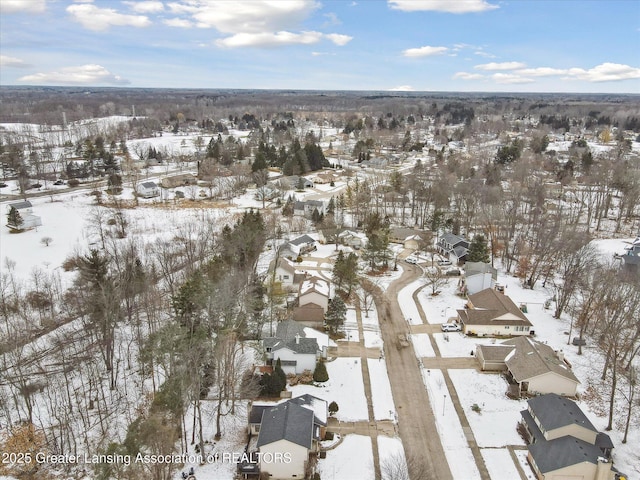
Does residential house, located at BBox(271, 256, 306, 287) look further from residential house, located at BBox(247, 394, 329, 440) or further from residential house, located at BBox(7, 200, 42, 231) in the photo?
residential house, located at BBox(7, 200, 42, 231)

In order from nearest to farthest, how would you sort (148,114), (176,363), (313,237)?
(176,363) → (313,237) → (148,114)

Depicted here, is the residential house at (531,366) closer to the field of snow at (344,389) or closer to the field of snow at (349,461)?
the field of snow at (344,389)

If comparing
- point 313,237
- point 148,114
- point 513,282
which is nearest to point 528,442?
point 513,282

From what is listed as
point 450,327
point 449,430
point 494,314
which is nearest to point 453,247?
point 494,314

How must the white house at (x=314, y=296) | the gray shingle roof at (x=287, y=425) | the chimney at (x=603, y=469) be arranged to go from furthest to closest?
the white house at (x=314, y=296), the gray shingle roof at (x=287, y=425), the chimney at (x=603, y=469)

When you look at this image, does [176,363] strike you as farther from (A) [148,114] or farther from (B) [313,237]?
(A) [148,114]

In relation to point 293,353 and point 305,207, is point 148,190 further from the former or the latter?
point 293,353

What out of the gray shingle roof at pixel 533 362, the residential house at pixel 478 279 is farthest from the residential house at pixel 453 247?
the gray shingle roof at pixel 533 362

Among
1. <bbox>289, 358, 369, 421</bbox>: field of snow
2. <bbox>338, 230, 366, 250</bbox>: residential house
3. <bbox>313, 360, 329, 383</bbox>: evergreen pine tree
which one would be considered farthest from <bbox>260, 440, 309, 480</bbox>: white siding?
<bbox>338, 230, 366, 250</bbox>: residential house
